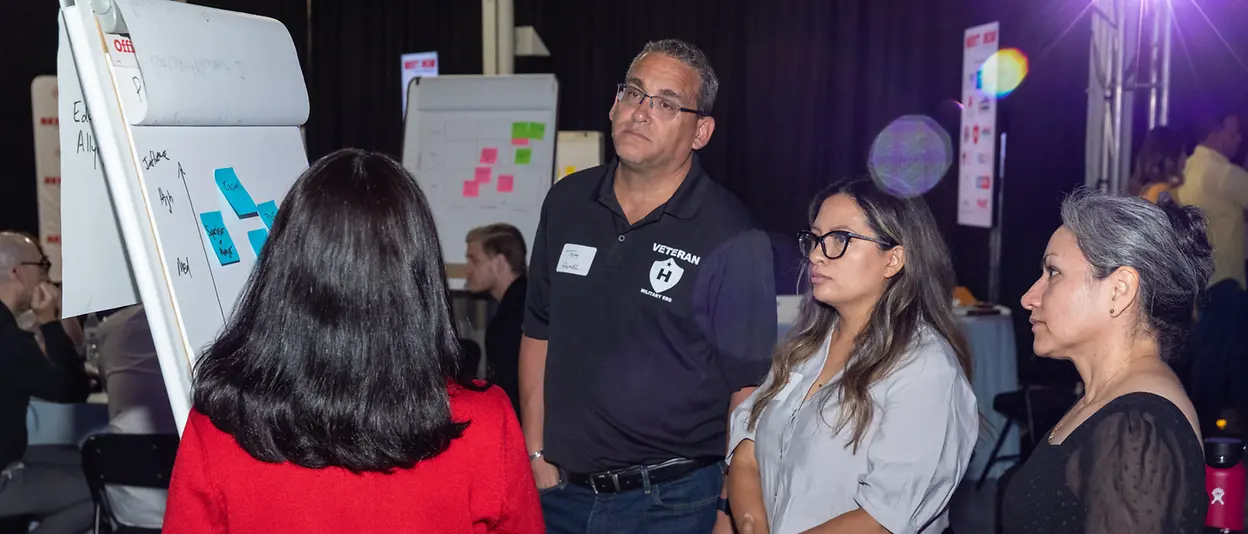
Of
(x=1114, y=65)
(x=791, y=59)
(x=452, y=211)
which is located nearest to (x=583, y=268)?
(x=452, y=211)

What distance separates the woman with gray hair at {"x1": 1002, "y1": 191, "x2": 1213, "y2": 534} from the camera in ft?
4.41

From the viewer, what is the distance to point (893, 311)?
182 centimetres

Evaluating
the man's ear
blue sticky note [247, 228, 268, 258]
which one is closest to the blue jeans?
the man's ear

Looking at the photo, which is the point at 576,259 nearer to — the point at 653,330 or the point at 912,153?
the point at 653,330

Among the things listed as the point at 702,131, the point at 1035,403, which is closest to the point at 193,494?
the point at 702,131

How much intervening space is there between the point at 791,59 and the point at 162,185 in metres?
5.38

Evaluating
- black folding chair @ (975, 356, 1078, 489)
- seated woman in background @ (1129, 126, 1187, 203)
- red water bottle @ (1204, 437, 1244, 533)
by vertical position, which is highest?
seated woman in background @ (1129, 126, 1187, 203)

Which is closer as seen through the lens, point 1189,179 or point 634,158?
point 634,158

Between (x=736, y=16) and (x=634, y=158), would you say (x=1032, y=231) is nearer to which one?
(x=736, y=16)

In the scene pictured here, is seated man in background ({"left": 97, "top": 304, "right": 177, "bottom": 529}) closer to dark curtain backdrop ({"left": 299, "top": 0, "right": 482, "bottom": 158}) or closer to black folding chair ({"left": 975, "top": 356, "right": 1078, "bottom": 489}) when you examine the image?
black folding chair ({"left": 975, "top": 356, "right": 1078, "bottom": 489})

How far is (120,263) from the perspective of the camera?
1745mm

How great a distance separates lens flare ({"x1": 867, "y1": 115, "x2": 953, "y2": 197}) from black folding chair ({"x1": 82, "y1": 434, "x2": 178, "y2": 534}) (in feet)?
14.2

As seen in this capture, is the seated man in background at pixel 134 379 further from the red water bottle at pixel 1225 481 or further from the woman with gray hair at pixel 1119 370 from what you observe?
the red water bottle at pixel 1225 481

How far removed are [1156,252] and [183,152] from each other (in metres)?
1.57
